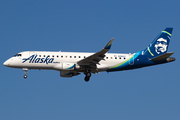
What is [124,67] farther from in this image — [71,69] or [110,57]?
[71,69]

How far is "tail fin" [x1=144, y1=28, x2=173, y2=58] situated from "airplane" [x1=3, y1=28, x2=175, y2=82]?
23 cm

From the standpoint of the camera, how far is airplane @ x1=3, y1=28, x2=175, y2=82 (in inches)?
2032

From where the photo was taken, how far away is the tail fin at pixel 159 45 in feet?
183

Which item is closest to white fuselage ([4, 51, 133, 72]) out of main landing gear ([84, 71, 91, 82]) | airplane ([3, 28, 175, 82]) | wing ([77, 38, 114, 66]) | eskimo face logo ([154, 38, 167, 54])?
airplane ([3, 28, 175, 82])

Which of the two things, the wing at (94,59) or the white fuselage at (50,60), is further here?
the white fuselage at (50,60)

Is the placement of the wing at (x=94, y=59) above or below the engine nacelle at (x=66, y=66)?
above

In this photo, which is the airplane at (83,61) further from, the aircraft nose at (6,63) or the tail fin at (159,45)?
the tail fin at (159,45)

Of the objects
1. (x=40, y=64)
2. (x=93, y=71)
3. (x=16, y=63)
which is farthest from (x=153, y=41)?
(x=16, y=63)

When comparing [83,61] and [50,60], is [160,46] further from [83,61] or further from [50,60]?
[50,60]

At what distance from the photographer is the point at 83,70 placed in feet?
174

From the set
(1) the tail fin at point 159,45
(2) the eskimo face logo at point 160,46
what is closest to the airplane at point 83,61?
(1) the tail fin at point 159,45

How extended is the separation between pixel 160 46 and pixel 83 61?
14015 millimetres

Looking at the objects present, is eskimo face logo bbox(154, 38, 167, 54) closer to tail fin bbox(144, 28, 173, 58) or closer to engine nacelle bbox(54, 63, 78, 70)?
tail fin bbox(144, 28, 173, 58)

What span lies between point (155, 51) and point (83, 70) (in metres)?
12.7
